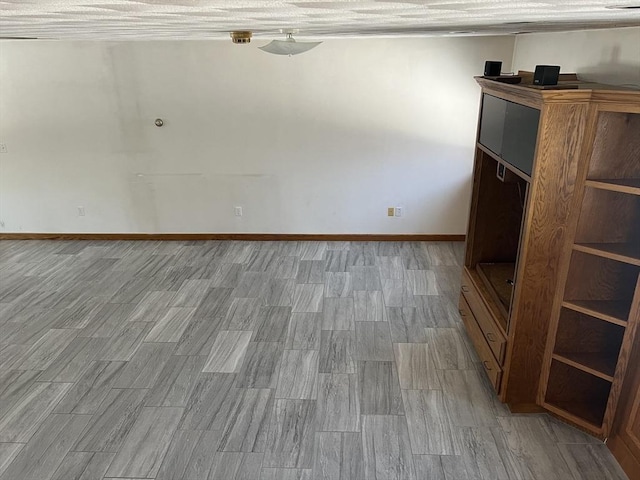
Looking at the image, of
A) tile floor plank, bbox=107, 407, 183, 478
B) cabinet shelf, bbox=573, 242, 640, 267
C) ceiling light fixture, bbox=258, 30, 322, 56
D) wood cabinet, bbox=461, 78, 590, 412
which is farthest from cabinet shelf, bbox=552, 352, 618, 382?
ceiling light fixture, bbox=258, 30, 322, 56

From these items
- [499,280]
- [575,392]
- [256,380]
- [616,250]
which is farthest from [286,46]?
[575,392]

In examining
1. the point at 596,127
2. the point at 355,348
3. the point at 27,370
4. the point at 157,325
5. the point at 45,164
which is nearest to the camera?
the point at 596,127

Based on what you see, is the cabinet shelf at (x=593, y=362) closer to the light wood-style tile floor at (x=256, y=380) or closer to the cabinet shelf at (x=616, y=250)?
the light wood-style tile floor at (x=256, y=380)

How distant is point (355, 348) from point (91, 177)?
3526mm

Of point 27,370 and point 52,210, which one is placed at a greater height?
point 52,210

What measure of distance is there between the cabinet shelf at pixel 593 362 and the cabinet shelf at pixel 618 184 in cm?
90

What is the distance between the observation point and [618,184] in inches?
79.9

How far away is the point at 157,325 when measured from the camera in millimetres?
3559

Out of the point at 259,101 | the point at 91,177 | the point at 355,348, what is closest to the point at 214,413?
the point at 355,348

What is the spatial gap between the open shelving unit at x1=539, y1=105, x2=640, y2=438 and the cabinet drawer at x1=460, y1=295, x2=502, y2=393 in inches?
9.5

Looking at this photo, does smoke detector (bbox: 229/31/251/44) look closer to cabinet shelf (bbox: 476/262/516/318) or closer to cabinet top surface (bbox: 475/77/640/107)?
cabinet top surface (bbox: 475/77/640/107)

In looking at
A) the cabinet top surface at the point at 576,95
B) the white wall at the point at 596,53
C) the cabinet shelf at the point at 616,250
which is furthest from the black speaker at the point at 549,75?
the cabinet shelf at the point at 616,250

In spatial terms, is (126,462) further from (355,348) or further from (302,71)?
(302,71)

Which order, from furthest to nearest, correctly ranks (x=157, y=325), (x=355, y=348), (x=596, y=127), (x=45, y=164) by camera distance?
(x=45, y=164), (x=157, y=325), (x=355, y=348), (x=596, y=127)
